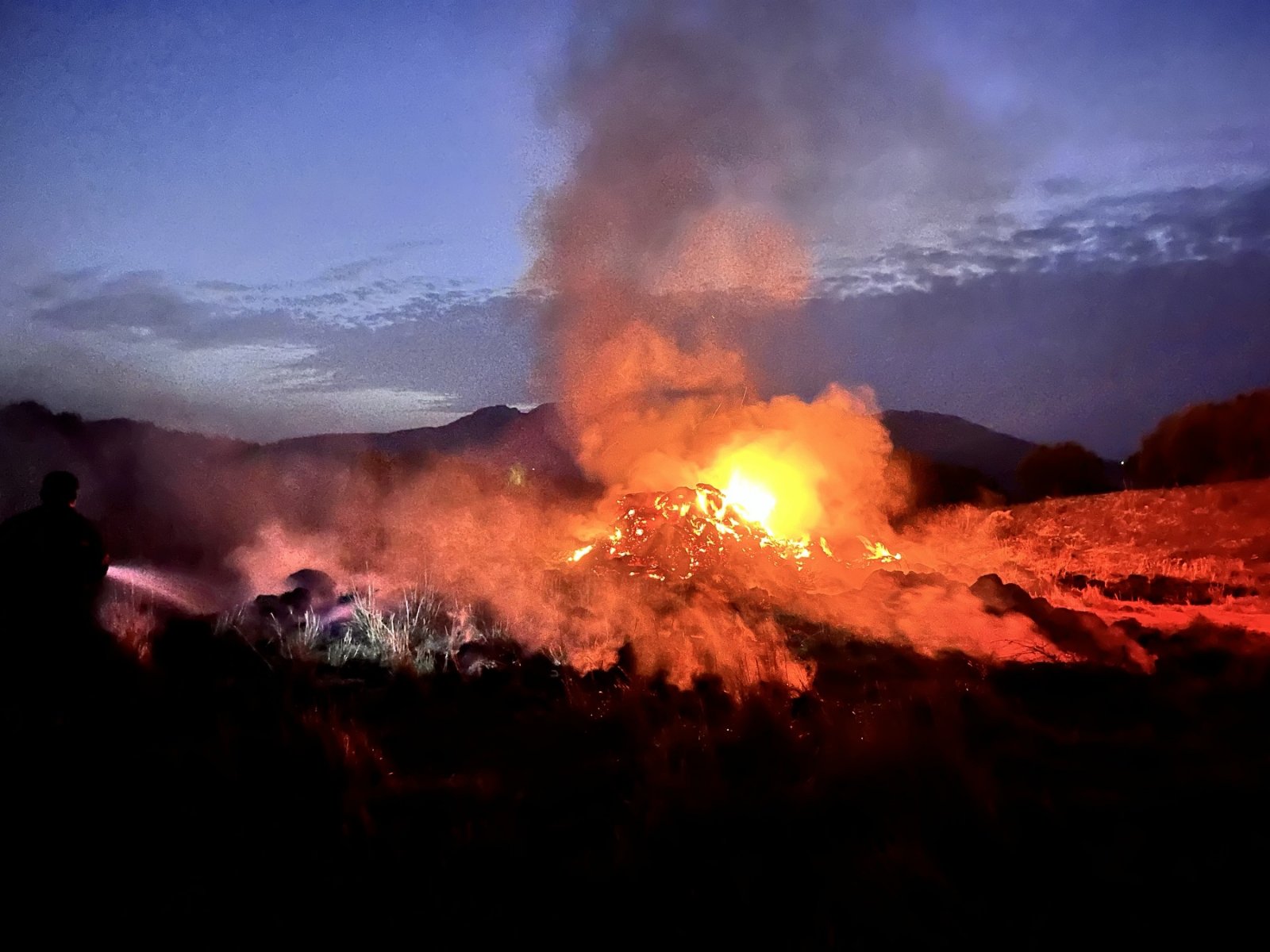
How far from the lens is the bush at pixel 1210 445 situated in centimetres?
3391

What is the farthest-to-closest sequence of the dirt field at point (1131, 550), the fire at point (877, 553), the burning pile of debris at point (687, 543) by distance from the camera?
the fire at point (877, 553) < the dirt field at point (1131, 550) < the burning pile of debris at point (687, 543)

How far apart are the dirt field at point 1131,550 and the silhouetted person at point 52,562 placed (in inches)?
431

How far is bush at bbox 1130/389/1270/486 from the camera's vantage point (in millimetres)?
33906

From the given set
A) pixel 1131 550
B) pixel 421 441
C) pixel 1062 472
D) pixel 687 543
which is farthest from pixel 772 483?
pixel 421 441

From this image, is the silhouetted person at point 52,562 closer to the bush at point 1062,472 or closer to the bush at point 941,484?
the bush at point 941,484

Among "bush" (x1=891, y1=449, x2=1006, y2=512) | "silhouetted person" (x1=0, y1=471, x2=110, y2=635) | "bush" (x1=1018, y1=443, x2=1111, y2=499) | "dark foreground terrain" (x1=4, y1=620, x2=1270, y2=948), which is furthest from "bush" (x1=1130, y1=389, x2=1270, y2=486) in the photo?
"silhouetted person" (x1=0, y1=471, x2=110, y2=635)

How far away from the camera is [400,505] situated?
1733cm

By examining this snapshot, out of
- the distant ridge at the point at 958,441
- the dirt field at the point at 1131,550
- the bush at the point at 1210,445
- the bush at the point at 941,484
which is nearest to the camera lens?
the dirt field at the point at 1131,550

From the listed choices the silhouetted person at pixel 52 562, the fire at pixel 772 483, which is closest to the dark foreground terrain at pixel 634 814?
the silhouetted person at pixel 52 562

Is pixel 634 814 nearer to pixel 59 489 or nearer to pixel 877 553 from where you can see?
pixel 59 489

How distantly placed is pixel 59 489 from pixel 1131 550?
19350 millimetres

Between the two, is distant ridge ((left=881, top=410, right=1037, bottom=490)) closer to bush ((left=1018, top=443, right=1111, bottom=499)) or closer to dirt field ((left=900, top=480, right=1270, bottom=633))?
bush ((left=1018, top=443, right=1111, bottom=499))

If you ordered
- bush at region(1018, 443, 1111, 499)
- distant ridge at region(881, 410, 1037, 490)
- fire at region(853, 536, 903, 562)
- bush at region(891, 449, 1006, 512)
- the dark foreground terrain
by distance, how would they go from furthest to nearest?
1. distant ridge at region(881, 410, 1037, 490)
2. bush at region(1018, 443, 1111, 499)
3. bush at region(891, 449, 1006, 512)
4. fire at region(853, 536, 903, 562)
5. the dark foreground terrain

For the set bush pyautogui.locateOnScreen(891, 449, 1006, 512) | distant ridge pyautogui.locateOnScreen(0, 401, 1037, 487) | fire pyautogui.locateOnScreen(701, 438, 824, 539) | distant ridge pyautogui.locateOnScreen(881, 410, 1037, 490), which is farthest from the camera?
distant ridge pyautogui.locateOnScreen(881, 410, 1037, 490)
